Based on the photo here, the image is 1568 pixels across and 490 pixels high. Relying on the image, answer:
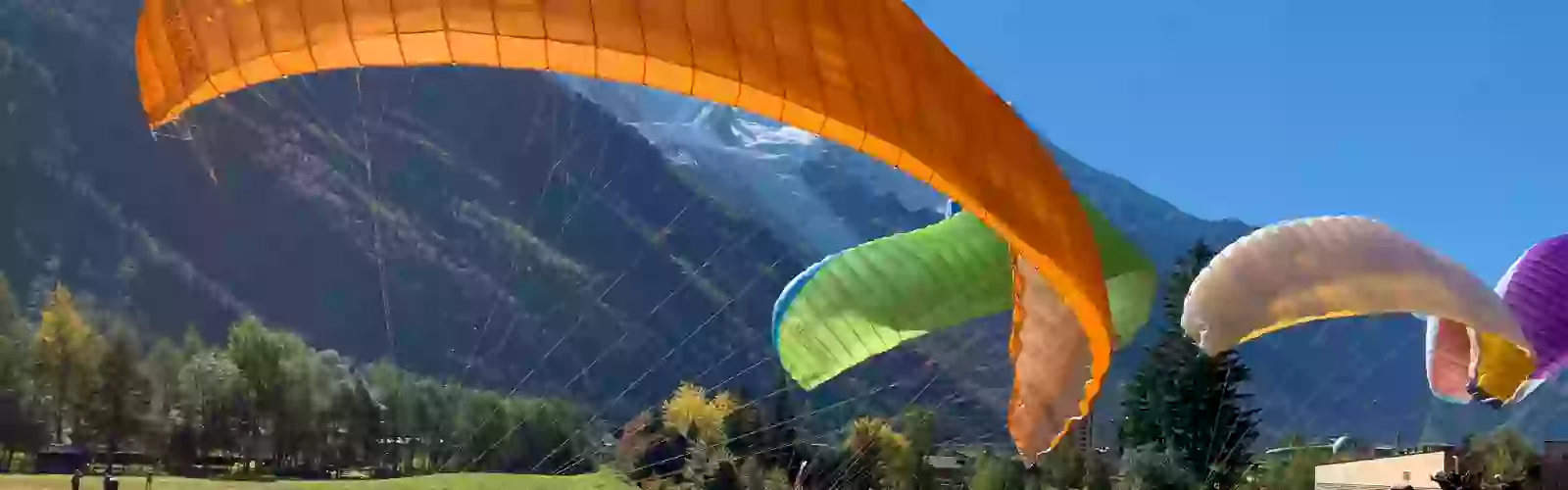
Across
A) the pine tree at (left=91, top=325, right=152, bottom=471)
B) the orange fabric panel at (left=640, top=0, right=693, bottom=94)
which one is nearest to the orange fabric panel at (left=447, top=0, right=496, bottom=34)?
the orange fabric panel at (left=640, top=0, right=693, bottom=94)

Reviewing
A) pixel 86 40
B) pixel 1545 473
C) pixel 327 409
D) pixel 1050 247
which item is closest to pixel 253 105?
pixel 86 40

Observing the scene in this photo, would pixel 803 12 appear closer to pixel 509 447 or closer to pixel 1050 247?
pixel 1050 247

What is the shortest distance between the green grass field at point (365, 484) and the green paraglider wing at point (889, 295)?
51.7 ft

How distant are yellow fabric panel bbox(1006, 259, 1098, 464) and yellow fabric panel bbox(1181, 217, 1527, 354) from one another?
4.72 feet

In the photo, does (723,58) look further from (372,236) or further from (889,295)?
(372,236)

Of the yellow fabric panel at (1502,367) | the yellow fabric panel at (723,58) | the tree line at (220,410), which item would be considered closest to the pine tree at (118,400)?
the tree line at (220,410)

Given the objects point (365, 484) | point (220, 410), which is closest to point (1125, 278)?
point (365, 484)

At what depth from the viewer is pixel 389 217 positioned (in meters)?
101

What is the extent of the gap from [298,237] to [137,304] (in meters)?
14.3

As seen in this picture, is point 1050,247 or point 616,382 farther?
point 616,382

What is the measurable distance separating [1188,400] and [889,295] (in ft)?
107

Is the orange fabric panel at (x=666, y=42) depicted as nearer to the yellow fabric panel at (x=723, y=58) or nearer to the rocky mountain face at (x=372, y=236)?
the yellow fabric panel at (x=723, y=58)

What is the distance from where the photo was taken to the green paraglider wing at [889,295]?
38.9 feet

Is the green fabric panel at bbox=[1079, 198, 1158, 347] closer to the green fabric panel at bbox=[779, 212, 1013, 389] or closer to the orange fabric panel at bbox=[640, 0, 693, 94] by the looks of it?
the green fabric panel at bbox=[779, 212, 1013, 389]
